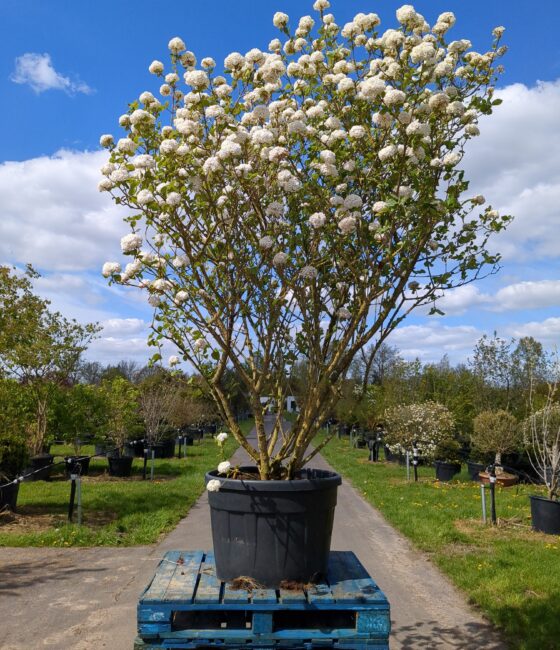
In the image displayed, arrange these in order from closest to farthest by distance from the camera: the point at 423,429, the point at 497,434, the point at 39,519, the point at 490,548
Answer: the point at 490,548 < the point at 39,519 < the point at 497,434 < the point at 423,429

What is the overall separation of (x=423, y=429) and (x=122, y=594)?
1133cm

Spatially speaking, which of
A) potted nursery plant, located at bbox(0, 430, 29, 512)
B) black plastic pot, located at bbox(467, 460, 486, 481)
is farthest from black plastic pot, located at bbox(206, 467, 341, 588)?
black plastic pot, located at bbox(467, 460, 486, 481)

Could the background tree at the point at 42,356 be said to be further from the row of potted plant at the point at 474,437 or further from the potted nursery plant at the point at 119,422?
the row of potted plant at the point at 474,437

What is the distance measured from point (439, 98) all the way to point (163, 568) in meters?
3.14

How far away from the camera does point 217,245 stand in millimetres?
3744

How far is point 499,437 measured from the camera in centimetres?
1443

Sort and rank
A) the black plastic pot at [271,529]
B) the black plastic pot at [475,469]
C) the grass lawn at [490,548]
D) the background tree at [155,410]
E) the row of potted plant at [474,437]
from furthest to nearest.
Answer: the background tree at [155,410]
the black plastic pot at [475,469]
the row of potted plant at [474,437]
the grass lawn at [490,548]
the black plastic pot at [271,529]

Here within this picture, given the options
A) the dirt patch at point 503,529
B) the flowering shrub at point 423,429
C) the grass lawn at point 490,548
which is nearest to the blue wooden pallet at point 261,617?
the grass lawn at point 490,548

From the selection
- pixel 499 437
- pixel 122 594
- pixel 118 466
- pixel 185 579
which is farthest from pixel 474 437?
pixel 185 579

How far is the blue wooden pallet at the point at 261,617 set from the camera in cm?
296

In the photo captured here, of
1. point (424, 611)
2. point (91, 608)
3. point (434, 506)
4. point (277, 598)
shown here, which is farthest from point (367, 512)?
point (277, 598)

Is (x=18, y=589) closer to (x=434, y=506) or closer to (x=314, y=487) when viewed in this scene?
(x=314, y=487)

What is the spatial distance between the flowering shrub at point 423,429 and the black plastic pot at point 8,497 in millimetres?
9746

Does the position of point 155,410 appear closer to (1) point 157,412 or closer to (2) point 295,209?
→ (1) point 157,412
